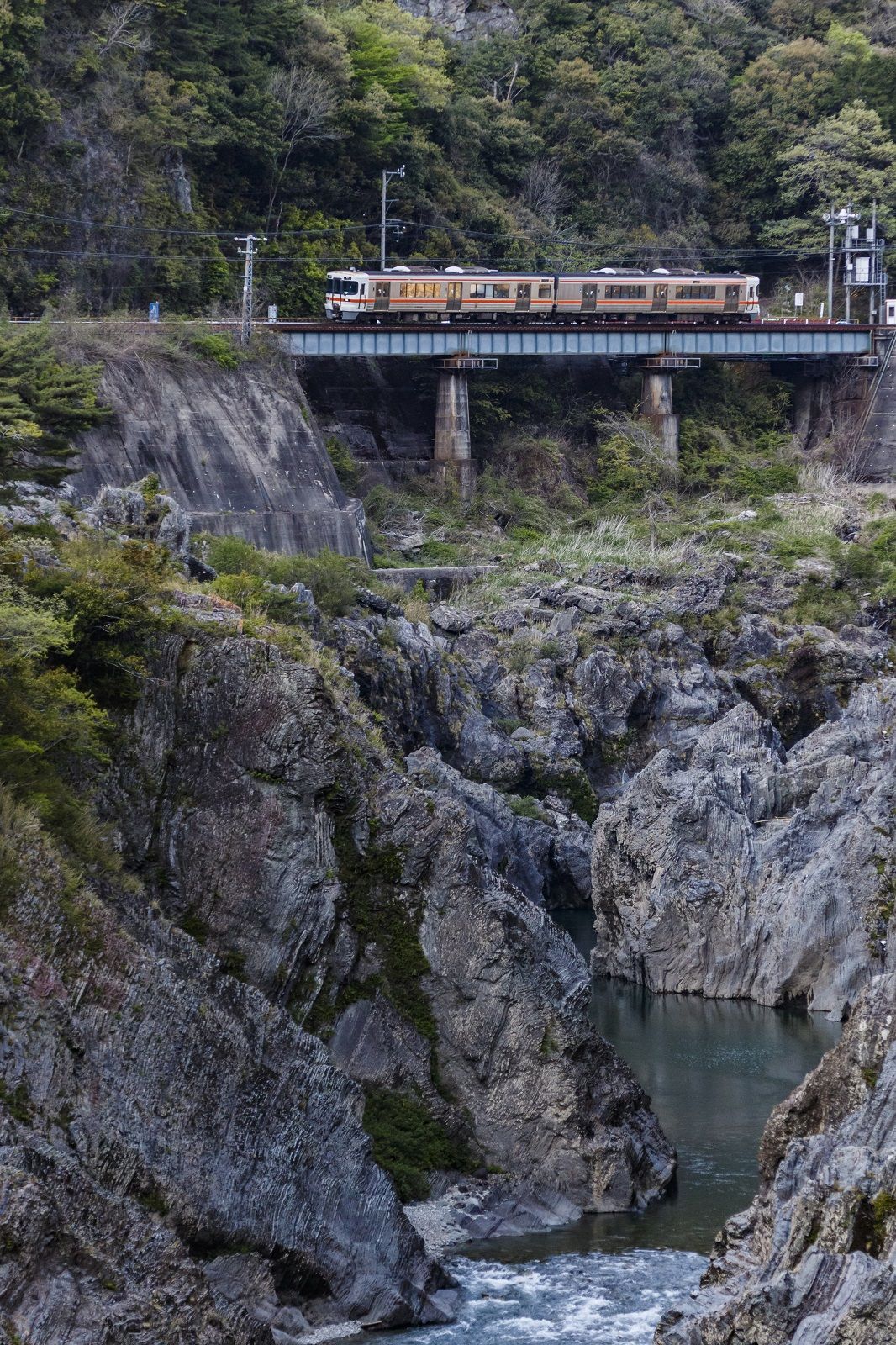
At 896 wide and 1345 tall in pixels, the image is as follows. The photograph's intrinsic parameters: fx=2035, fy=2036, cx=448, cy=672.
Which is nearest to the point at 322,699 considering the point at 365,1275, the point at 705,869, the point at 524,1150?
the point at 524,1150

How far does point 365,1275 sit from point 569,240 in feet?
263

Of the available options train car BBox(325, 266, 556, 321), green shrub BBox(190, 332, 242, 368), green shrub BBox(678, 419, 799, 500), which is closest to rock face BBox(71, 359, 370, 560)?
green shrub BBox(190, 332, 242, 368)

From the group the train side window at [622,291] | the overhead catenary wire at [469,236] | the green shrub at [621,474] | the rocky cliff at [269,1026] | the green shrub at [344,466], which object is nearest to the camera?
the rocky cliff at [269,1026]

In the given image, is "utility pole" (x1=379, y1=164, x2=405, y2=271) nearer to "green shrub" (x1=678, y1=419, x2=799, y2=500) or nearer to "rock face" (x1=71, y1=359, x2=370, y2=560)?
"rock face" (x1=71, y1=359, x2=370, y2=560)

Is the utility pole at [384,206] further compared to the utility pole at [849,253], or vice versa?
the utility pole at [849,253]

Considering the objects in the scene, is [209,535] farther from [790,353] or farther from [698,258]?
[698,258]

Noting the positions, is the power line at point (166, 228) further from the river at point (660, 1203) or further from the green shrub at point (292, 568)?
the river at point (660, 1203)

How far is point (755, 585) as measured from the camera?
244ft

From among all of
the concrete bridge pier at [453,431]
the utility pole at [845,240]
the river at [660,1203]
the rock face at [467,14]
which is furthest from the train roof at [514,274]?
the river at [660,1203]

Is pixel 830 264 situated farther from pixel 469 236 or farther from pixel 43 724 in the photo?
pixel 43 724

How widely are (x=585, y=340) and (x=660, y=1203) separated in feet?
190

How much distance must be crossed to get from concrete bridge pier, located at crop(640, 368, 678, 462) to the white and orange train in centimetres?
258

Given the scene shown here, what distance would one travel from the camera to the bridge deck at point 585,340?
260 ft

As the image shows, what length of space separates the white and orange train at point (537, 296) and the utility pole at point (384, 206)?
1.63 metres
